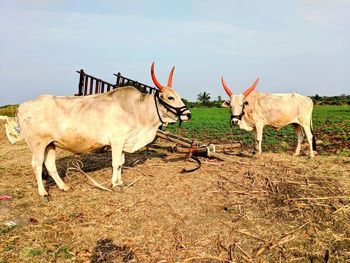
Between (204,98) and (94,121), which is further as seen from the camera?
(204,98)

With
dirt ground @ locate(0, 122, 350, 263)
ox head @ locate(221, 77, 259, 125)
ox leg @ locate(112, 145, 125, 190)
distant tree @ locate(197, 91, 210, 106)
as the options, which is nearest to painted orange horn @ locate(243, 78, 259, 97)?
ox head @ locate(221, 77, 259, 125)

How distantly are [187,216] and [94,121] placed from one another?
253 cm

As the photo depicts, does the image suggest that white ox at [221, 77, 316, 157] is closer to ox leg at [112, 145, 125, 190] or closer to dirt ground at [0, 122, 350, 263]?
dirt ground at [0, 122, 350, 263]

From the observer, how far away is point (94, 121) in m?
6.03

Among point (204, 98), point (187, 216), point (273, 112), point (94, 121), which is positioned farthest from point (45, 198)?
point (204, 98)

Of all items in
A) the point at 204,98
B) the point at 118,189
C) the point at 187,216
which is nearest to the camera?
the point at 187,216

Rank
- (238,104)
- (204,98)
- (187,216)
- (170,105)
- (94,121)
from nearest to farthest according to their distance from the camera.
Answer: (187,216) < (94,121) < (170,105) < (238,104) < (204,98)

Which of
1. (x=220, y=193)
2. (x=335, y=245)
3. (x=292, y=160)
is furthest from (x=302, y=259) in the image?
(x=292, y=160)

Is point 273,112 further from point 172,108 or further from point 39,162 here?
point 39,162

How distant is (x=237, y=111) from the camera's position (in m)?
9.28

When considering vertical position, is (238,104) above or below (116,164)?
above

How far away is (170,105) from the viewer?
646 centimetres

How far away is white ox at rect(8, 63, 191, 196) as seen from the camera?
593 cm

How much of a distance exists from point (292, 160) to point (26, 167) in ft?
24.7
